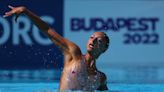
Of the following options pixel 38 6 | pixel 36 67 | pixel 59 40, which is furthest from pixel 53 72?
pixel 59 40

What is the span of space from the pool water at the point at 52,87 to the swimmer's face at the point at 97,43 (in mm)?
1893

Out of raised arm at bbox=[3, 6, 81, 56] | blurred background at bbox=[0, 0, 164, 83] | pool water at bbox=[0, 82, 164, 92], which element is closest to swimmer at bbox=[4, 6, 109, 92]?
raised arm at bbox=[3, 6, 81, 56]

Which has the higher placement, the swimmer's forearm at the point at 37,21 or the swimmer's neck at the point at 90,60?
the swimmer's forearm at the point at 37,21

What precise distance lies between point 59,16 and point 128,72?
1177 mm

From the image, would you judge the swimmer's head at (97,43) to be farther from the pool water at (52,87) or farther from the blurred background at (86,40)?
the blurred background at (86,40)

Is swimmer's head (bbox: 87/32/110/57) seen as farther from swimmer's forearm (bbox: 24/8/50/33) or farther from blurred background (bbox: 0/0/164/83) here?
blurred background (bbox: 0/0/164/83)

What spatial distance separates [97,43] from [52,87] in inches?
95.0

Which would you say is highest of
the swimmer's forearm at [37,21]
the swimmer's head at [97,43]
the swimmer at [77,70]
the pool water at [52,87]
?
the swimmer's forearm at [37,21]

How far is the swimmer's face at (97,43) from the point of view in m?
4.96

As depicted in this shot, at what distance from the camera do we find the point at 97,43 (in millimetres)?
4965

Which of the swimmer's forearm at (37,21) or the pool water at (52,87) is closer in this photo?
the swimmer's forearm at (37,21)

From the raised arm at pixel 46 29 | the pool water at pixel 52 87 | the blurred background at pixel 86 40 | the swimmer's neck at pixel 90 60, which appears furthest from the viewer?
the blurred background at pixel 86 40

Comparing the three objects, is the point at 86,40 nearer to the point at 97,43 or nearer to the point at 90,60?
the point at 90,60

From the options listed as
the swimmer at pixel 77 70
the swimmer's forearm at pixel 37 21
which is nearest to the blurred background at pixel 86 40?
the swimmer at pixel 77 70
